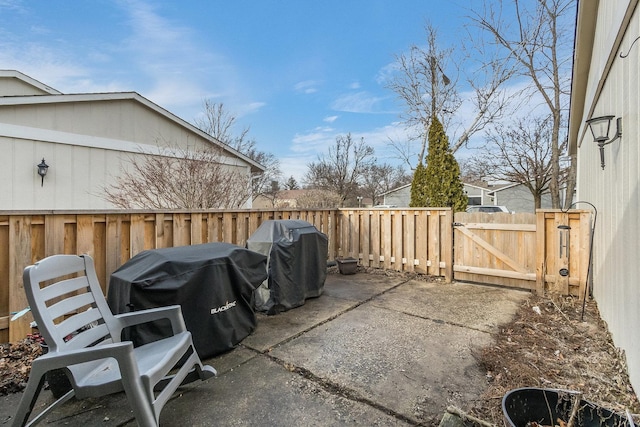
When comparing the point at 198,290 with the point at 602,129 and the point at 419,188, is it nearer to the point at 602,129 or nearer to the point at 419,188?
the point at 602,129

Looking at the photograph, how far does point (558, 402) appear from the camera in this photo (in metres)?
1.67

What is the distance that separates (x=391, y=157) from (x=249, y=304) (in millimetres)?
13971

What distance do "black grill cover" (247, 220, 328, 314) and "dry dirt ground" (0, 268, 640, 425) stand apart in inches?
86.8

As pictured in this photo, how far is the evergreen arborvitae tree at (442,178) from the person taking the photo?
7.46m

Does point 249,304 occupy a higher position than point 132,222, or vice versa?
point 132,222

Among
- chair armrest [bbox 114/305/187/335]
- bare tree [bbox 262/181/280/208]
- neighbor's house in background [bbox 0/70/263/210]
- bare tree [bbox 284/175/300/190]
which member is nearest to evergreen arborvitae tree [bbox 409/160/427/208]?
neighbor's house in background [bbox 0/70/263/210]

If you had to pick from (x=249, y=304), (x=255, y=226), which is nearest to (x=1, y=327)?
(x=249, y=304)

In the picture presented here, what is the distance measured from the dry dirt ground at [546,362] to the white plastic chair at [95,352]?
86cm

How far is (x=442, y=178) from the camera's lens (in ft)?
24.8

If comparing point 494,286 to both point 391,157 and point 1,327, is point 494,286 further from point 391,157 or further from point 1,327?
point 391,157

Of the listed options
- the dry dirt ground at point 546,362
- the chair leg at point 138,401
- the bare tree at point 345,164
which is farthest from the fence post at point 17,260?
the bare tree at point 345,164

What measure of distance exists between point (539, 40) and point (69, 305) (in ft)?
51.4

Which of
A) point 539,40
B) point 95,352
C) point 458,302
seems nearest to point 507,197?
point 539,40

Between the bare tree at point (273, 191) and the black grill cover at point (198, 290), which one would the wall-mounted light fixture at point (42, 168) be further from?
the bare tree at point (273, 191)
